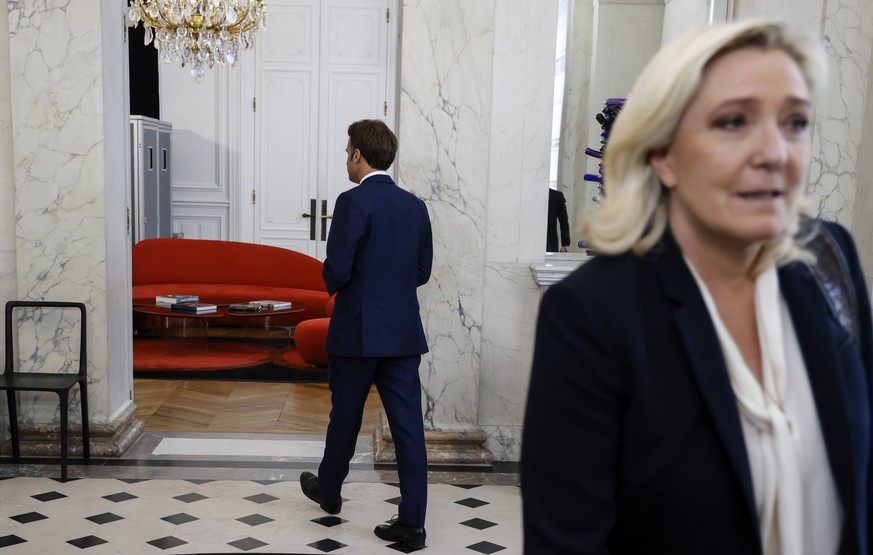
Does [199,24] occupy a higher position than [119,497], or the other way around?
[199,24]

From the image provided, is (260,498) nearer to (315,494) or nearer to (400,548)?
(315,494)

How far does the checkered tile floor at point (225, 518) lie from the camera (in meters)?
4.15

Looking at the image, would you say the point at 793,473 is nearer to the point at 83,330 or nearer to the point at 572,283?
the point at 572,283

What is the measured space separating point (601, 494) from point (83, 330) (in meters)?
Result: 4.33

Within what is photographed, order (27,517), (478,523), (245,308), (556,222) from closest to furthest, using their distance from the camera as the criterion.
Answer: (27,517), (478,523), (556,222), (245,308)

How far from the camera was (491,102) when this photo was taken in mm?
5125

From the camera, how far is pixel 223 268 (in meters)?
9.66

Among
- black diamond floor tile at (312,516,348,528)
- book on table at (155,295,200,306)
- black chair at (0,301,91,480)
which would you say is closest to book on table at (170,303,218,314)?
book on table at (155,295,200,306)

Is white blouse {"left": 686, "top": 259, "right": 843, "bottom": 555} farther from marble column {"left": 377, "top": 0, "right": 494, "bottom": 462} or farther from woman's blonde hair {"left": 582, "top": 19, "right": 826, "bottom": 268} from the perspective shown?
marble column {"left": 377, "top": 0, "right": 494, "bottom": 462}

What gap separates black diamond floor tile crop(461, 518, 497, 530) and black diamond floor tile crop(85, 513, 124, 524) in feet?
5.33

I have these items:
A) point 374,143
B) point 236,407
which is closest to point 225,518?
point 374,143

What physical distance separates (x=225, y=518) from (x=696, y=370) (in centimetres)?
367

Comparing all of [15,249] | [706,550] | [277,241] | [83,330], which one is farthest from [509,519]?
[277,241]

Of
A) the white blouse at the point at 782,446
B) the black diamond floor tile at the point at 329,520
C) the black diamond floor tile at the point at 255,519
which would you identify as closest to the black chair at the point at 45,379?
the black diamond floor tile at the point at 255,519
